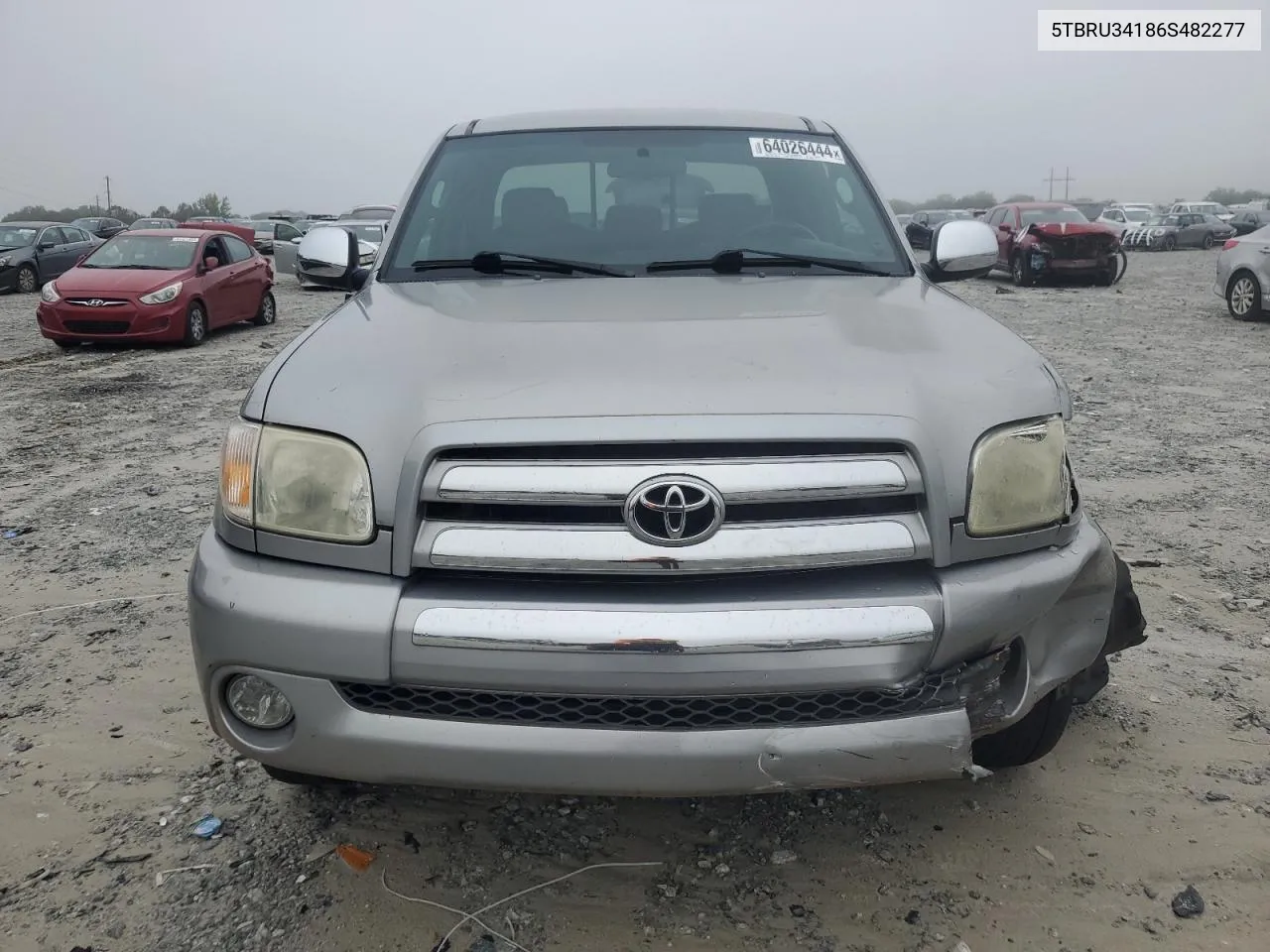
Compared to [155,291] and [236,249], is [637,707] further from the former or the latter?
[236,249]

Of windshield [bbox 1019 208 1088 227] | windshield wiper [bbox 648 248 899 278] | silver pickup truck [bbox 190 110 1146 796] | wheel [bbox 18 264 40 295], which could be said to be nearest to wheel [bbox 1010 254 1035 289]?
windshield [bbox 1019 208 1088 227]

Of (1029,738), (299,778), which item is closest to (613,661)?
(299,778)

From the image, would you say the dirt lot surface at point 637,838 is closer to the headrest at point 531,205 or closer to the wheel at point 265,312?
the headrest at point 531,205

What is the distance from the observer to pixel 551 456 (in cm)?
182

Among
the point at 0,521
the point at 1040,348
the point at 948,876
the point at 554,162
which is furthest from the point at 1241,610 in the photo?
the point at 1040,348

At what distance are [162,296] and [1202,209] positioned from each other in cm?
3990

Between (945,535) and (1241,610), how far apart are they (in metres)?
2.41

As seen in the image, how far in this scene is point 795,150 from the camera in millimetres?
3350

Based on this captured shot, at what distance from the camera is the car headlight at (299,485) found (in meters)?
1.88

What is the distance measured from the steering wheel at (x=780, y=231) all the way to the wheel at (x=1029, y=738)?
5.05 ft

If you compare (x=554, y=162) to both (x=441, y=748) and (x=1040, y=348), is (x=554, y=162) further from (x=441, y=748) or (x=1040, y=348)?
(x=1040, y=348)

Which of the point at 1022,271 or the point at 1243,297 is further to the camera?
the point at 1022,271

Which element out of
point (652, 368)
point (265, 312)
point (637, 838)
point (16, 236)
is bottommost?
point (637, 838)

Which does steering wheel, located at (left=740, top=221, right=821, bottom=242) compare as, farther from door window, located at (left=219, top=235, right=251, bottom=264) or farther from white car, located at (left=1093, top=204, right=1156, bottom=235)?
white car, located at (left=1093, top=204, right=1156, bottom=235)
